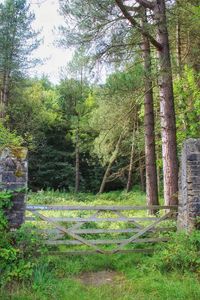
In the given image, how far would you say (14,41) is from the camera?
19656mm

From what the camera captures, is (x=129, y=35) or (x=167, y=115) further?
(x=129, y=35)

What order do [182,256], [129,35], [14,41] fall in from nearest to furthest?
[182,256], [129,35], [14,41]

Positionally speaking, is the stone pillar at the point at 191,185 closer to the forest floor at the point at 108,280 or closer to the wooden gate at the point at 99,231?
the wooden gate at the point at 99,231

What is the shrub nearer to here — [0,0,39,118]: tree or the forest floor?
the forest floor

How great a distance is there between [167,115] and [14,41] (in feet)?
48.3

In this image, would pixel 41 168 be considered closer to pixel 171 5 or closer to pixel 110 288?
pixel 171 5

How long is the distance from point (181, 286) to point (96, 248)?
1752 millimetres

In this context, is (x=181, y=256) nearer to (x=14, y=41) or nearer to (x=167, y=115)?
(x=167, y=115)

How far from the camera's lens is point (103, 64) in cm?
848

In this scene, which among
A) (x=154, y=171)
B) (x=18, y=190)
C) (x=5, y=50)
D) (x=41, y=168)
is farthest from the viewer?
(x=41, y=168)

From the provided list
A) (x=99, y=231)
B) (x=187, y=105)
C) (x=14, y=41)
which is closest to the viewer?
(x=99, y=231)

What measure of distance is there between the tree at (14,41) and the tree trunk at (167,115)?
13635 millimetres

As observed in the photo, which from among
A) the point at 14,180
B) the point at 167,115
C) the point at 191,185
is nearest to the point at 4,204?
the point at 14,180

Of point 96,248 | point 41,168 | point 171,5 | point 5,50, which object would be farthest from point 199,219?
point 41,168
